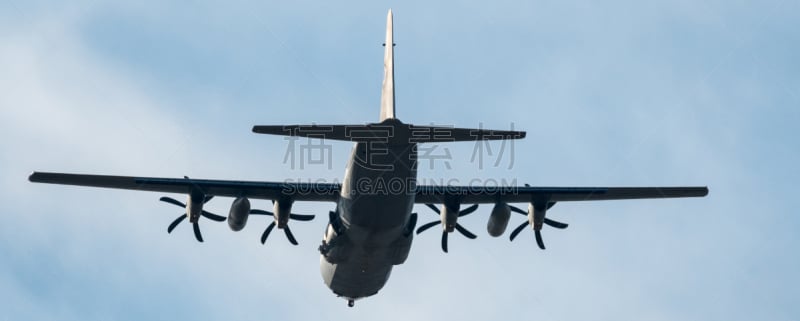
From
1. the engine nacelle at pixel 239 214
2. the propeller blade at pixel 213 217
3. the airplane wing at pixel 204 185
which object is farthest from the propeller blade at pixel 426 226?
the propeller blade at pixel 213 217

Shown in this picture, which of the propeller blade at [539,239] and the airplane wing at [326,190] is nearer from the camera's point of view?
the airplane wing at [326,190]

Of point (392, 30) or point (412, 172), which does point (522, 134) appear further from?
point (392, 30)

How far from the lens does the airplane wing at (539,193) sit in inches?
1459

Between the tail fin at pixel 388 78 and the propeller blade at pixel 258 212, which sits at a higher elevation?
the tail fin at pixel 388 78

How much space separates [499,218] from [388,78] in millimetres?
7308

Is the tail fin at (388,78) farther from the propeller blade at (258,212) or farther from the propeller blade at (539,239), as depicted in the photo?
the propeller blade at (539,239)

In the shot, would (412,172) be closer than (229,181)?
Yes

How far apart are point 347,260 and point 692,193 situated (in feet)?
47.6

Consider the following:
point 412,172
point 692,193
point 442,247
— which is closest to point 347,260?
point 442,247

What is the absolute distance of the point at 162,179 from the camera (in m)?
35.2

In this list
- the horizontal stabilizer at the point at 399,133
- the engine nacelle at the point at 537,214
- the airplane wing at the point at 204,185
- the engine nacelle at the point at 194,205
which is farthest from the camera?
the engine nacelle at the point at 537,214

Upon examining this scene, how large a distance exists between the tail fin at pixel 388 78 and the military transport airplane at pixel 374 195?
49mm

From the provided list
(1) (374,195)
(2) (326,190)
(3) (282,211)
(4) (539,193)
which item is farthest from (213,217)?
(4) (539,193)

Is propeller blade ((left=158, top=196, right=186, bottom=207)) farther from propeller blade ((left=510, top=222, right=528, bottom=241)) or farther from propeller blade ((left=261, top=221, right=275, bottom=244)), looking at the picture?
propeller blade ((left=510, top=222, right=528, bottom=241))
